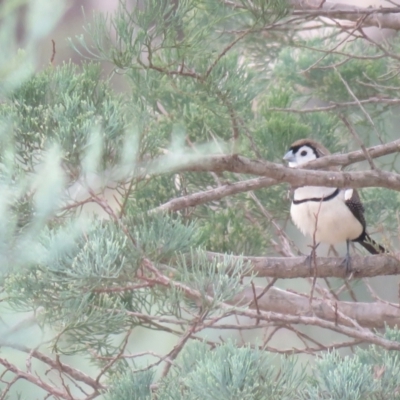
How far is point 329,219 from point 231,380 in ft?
3.32

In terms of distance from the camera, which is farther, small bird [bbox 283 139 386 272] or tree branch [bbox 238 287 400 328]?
small bird [bbox 283 139 386 272]

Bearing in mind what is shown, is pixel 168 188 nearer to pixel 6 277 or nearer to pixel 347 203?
pixel 347 203

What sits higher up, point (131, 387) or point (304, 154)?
point (304, 154)

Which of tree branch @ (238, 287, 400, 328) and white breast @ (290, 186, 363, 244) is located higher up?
white breast @ (290, 186, 363, 244)

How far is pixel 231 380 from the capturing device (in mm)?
840

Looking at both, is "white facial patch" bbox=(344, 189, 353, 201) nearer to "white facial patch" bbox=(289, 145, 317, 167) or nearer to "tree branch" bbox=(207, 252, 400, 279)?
"white facial patch" bbox=(289, 145, 317, 167)

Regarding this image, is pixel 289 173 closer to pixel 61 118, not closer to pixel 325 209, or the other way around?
pixel 61 118

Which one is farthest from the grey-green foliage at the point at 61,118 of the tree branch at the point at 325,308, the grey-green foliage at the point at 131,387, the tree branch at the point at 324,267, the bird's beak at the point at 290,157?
the bird's beak at the point at 290,157

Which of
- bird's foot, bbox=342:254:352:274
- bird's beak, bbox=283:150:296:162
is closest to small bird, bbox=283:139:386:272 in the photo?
bird's beak, bbox=283:150:296:162

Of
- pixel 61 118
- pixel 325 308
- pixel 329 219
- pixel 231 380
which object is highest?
pixel 329 219

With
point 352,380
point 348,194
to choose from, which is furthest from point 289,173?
point 348,194

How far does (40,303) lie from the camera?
0.90m

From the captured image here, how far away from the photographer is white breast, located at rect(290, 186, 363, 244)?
176 cm

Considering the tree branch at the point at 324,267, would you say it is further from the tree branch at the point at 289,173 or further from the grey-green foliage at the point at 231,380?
the grey-green foliage at the point at 231,380
